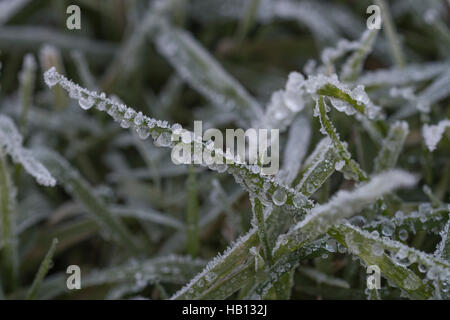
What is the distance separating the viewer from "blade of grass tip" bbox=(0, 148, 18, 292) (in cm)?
82

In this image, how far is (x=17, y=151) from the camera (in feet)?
2.64

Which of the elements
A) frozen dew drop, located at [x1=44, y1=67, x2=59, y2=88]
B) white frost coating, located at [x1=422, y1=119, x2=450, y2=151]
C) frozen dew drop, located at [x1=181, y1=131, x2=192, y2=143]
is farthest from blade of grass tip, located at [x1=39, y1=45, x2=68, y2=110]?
white frost coating, located at [x1=422, y1=119, x2=450, y2=151]

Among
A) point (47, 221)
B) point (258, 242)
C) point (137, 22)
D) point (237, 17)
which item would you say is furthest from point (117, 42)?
point (258, 242)

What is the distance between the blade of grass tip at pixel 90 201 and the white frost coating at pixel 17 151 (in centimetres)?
9

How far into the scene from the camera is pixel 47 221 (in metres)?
1.02

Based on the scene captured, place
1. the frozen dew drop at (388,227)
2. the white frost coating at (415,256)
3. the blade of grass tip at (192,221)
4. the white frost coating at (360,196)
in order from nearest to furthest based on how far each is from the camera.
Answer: the white frost coating at (360,196)
the white frost coating at (415,256)
the frozen dew drop at (388,227)
the blade of grass tip at (192,221)

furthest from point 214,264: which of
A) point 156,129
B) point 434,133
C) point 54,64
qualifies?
point 54,64

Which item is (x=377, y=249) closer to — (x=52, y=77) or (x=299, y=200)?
(x=299, y=200)

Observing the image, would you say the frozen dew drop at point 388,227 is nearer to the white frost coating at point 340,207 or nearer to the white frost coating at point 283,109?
the white frost coating at point 340,207

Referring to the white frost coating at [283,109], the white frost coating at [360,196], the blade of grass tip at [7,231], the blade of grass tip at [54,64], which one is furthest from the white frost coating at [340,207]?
the blade of grass tip at [54,64]

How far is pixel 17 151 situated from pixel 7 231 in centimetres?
15

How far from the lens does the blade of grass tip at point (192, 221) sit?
84 centimetres

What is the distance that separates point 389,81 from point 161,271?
1.88 feet

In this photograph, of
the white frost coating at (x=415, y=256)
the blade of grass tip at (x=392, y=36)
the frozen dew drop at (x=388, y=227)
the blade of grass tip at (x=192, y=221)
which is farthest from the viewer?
the blade of grass tip at (x=392, y=36)
